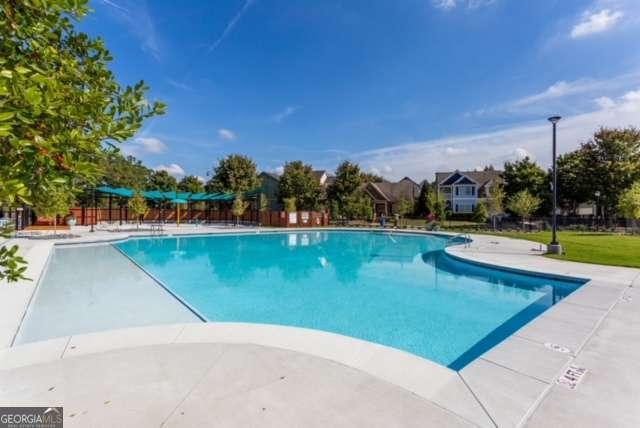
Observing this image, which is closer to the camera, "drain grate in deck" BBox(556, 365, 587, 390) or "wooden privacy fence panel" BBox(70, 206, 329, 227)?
"drain grate in deck" BBox(556, 365, 587, 390)

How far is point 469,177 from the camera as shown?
3934cm

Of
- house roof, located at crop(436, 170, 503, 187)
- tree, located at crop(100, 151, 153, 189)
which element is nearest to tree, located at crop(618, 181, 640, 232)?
house roof, located at crop(436, 170, 503, 187)

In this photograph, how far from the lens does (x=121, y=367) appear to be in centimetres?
332

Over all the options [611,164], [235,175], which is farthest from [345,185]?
[611,164]

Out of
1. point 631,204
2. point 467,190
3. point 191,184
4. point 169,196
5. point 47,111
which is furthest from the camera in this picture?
point 191,184

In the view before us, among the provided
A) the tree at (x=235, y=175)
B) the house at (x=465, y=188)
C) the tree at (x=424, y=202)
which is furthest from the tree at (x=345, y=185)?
the house at (x=465, y=188)

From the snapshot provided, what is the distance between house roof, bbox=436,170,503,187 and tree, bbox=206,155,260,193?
24.9 meters

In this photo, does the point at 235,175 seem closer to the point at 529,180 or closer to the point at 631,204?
the point at 529,180

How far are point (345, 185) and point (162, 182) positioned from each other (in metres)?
28.5

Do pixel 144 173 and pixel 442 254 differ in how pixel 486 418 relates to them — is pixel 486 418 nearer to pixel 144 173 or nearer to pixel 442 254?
pixel 442 254

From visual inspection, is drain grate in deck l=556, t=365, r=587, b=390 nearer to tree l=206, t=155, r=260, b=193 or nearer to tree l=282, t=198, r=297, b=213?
tree l=282, t=198, r=297, b=213

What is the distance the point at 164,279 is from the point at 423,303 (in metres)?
7.86

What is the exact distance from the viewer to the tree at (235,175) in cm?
3856

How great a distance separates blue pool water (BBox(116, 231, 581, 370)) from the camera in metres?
5.90
